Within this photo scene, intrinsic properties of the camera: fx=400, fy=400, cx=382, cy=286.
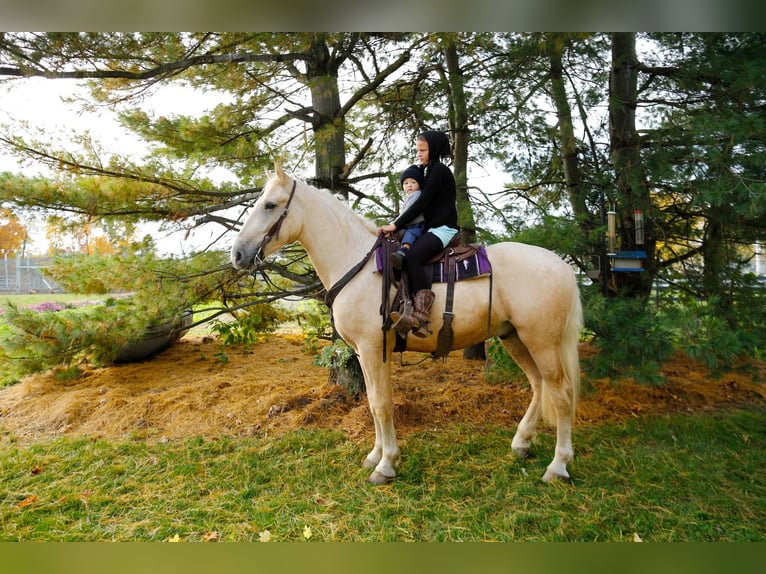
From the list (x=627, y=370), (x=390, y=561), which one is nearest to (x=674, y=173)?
(x=627, y=370)

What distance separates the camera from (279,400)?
422 cm

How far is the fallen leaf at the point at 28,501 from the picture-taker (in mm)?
2656

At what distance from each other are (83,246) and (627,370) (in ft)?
17.1

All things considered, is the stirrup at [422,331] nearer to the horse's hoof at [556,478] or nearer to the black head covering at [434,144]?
the black head covering at [434,144]

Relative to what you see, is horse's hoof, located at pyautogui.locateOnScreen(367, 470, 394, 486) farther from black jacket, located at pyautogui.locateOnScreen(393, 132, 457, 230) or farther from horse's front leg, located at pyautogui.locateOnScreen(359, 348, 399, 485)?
black jacket, located at pyautogui.locateOnScreen(393, 132, 457, 230)

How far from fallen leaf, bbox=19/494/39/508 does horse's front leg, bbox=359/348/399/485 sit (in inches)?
89.7

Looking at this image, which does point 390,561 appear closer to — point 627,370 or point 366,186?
point 627,370

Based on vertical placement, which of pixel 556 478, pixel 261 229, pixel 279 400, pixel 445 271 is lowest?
pixel 556 478

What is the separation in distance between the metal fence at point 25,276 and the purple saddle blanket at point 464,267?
322 cm

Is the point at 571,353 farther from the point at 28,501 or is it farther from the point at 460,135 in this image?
the point at 28,501

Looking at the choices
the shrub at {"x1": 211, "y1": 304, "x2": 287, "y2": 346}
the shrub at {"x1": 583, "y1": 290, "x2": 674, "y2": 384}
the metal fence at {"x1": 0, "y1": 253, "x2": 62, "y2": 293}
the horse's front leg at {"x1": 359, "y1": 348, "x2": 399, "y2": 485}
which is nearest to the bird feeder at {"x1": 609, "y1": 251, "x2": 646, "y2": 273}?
the shrub at {"x1": 583, "y1": 290, "x2": 674, "y2": 384}

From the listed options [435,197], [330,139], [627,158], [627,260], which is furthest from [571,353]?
[330,139]

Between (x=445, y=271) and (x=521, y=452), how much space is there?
165 cm

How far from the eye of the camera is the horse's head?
272 cm
